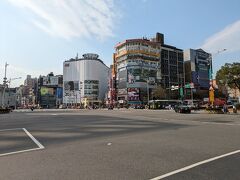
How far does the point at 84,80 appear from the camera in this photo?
17538 cm

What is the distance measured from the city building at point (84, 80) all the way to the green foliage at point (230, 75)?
112522 mm

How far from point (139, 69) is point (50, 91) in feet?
253

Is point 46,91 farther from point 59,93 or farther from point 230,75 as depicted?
point 230,75

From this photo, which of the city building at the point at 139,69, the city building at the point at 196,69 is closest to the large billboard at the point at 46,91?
the city building at the point at 139,69

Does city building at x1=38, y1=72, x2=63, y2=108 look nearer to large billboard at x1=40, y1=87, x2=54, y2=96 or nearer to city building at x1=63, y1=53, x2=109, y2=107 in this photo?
large billboard at x1=40, y1=87, x2=54, y2=96

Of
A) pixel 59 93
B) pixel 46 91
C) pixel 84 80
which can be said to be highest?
pixel 84 80

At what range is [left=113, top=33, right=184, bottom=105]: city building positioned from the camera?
133000 millimetres

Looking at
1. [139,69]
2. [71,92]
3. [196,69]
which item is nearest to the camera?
[139,69]

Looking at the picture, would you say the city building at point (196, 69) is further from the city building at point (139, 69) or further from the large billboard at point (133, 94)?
the large billboard at point (133, 94)

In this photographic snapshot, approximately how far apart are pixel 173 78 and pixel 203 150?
147 metres

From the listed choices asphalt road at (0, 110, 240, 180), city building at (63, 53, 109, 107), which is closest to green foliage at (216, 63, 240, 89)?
asphalt road at (0, 110, 240, 180)

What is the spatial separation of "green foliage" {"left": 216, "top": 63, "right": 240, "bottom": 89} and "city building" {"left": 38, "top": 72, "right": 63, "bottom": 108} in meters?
137

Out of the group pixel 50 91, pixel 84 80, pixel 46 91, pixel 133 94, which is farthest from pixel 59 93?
pixel 133 94

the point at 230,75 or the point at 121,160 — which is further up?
the point at 230,75
